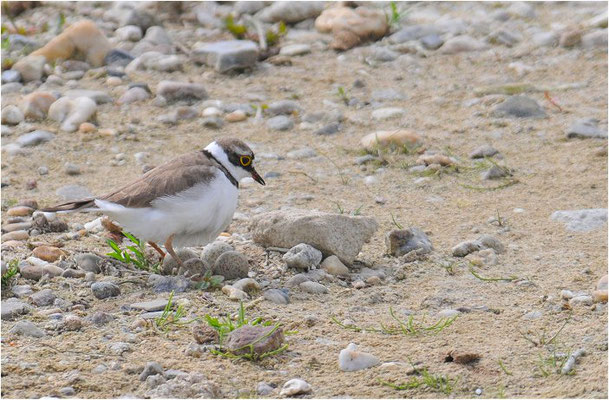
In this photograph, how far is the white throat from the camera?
6156mm

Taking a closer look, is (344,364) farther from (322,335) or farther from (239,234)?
(239,234)

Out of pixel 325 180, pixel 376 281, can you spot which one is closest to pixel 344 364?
pixel 376 281

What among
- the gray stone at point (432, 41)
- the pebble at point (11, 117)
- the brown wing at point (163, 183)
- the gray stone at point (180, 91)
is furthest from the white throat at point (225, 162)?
the gray stone at point (432, 41)

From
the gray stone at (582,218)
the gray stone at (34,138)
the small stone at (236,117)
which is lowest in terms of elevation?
the gray stone at (582,218)

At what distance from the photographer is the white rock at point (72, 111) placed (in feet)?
27.7

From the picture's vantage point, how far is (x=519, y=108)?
28.0 ft

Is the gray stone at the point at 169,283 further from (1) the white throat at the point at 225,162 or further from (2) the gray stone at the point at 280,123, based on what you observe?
(2) the gray stone at the point at 280,123

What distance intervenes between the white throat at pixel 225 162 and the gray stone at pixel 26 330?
6.01 ft

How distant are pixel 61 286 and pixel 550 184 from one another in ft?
12.2

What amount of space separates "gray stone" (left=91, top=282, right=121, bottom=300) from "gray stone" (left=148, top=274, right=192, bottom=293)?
0.22 metres

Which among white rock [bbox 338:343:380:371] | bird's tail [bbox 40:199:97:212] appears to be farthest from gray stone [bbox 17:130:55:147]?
white rock [bbox 338:343:380:371]

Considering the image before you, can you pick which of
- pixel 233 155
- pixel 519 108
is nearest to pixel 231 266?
pixel 233 155

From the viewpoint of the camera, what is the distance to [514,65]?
9.48 m

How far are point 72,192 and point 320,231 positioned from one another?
233 centimetres
